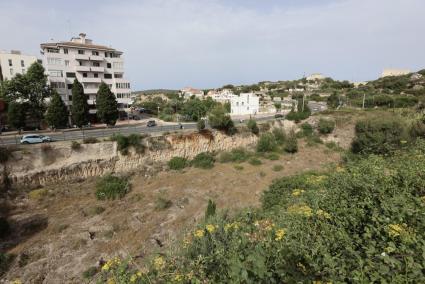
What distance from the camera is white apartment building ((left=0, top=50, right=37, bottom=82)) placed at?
164 ft

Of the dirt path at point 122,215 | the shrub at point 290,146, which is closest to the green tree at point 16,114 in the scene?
the dirt path at point 122,215

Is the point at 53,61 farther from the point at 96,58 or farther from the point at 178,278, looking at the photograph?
the point at 178,278

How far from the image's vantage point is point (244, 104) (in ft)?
179

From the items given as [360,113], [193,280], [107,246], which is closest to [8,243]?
[107,246]

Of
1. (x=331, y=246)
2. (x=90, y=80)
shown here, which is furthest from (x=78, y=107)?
(x=331, y=246)

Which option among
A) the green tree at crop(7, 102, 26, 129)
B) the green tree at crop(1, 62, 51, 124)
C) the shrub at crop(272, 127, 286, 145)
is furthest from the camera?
the shrub at crop(272, 127, 286, 145)

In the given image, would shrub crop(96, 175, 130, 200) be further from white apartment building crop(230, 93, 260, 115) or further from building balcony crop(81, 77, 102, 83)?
white apartment building crop(230, 93, 260, 115)

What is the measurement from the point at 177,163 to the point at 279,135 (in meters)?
15.5

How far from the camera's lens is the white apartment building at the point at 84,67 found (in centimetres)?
3659

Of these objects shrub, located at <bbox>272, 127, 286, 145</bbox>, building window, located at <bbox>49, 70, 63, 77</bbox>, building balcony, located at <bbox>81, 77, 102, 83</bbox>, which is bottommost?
shrub, located at <bbox>272, 127, 286, 145</bbox>

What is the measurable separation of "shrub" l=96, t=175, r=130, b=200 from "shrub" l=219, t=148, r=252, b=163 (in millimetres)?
10642

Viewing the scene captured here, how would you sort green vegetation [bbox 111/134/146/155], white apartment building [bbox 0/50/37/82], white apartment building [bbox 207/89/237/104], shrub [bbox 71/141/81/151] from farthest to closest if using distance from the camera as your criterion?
white apartment building [bbox 207/89/237/104], white apartment building [bbox 0/50/37/82], green vegetation [bbox 111/134/146/155], shrub [bbox 71/141/81/151]

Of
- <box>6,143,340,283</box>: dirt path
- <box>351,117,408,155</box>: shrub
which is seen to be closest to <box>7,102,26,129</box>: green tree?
<box>6,143,340,283</box>: dirt path

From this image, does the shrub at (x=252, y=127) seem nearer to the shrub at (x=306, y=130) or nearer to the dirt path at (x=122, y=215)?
the dirt path at (x=122, y=215)
